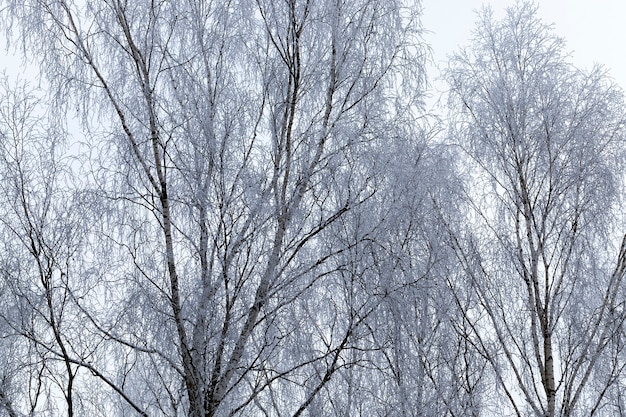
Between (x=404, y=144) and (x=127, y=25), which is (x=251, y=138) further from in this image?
(x=404, y=144)

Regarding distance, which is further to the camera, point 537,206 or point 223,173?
point 537,206

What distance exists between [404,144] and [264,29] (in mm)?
1669

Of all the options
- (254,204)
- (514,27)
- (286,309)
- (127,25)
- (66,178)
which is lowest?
(286,309)

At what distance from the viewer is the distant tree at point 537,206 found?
709cm

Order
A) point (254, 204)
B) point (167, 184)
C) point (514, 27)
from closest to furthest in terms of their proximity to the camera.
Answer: point (254, 204), point (167, 184), point (514, 27)

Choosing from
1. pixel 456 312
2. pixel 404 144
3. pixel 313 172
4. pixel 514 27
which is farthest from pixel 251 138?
pixel 514 27

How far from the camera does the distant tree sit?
709 cm

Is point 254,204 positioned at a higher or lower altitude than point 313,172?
lower

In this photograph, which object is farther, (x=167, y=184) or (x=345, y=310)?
(x=345, y=310)

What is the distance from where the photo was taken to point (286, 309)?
5449mm

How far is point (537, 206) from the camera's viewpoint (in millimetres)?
Answer: 7484

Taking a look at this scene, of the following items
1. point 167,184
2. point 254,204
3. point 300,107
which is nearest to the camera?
point 254,204

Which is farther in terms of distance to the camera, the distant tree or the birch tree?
the distant tree

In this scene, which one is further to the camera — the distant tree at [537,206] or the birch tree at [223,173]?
the distant tree at [537,206]
